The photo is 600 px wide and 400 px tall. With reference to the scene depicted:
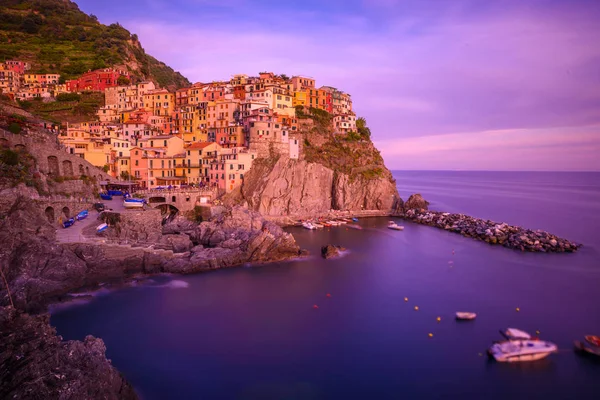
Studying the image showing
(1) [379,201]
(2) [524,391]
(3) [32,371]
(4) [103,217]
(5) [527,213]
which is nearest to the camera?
(3) [32,371]

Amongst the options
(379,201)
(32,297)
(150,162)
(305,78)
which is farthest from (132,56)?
(32,297)

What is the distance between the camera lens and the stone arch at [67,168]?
33281mm

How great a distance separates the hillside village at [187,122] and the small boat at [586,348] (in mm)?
33892

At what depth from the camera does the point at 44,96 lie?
58.7 metres

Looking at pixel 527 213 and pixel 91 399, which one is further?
pixel 527 213

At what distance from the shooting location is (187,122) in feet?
170

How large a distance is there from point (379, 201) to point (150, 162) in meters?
29.8

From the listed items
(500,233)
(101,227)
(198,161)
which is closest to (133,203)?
(101,227)

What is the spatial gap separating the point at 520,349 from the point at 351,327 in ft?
25.9

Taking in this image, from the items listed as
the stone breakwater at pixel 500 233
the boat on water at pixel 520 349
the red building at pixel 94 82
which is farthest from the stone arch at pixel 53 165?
the stone breakwater at pixel 500 233

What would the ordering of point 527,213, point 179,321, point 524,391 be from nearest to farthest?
1. point 524,391
2. point 179,321
3. point 527,213

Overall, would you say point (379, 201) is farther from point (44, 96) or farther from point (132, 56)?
point (132, 56)

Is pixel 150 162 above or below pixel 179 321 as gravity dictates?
above

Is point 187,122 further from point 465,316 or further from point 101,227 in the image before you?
point 465,316
